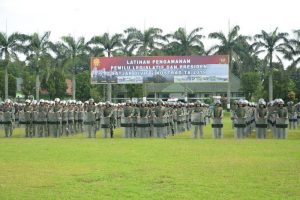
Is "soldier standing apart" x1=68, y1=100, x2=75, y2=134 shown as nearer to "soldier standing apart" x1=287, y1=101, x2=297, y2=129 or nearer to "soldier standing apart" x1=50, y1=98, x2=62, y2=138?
"soldier standing apart" x1=50, y1=98, x2=62, y2=138

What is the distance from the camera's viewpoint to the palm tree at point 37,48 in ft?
153

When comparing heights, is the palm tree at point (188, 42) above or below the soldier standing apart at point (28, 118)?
above

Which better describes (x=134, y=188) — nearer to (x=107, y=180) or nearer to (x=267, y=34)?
(x=107, y=180)

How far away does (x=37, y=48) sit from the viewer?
47.0m

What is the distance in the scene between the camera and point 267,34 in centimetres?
4788

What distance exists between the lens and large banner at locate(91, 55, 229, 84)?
4106cm

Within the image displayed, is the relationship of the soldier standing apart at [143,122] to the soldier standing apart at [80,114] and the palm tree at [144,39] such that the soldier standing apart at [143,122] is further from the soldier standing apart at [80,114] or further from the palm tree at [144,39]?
the palm tree at [144,39]

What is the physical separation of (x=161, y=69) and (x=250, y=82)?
24.0 metres

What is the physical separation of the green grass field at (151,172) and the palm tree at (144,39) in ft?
→ 101

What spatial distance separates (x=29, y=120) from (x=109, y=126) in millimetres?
4185

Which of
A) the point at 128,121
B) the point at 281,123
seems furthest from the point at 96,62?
the point at 281,123

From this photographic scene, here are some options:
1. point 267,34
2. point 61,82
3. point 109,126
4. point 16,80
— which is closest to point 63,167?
point 109,126

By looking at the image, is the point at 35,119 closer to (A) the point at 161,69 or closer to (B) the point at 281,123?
(B) the point at 281,123

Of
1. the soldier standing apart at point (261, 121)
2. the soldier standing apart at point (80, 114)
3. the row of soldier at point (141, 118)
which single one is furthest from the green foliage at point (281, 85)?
the soldier standing apart at point (261, 121)
